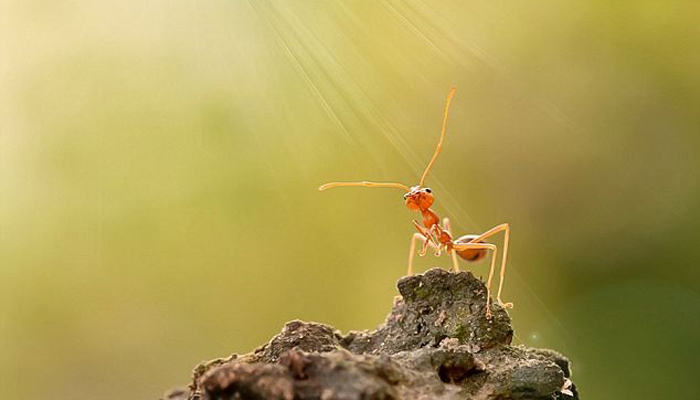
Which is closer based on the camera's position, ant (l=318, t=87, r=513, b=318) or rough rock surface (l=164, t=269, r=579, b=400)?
rough rock surface (l=164, t=269, r=579, b=400)

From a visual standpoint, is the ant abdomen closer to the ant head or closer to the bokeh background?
the ant head

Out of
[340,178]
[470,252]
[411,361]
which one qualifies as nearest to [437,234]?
[470,252]

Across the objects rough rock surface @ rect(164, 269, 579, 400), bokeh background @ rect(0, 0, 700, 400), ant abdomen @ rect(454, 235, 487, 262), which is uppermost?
bokeh background @ rect(0, 0, 700, 400)

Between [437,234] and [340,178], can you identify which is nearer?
[437,234]

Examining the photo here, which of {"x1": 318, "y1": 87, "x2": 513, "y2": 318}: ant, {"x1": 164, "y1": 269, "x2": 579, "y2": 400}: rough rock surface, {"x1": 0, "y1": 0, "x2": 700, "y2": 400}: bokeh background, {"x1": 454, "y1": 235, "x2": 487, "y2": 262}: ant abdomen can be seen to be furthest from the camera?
{"x1": 0, "y1": 0, "x2": 700, "y2": 400}: bokeh background

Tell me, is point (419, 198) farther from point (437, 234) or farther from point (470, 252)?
point (470, 252)

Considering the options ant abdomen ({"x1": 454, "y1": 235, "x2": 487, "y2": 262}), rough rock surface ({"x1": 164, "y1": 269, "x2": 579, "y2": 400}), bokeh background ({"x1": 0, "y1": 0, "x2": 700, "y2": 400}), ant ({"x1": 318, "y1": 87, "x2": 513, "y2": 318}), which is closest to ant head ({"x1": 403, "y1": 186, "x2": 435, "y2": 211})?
ant ({"x1": 318, "y1": 87, "x2": 513, "y2": 318})
